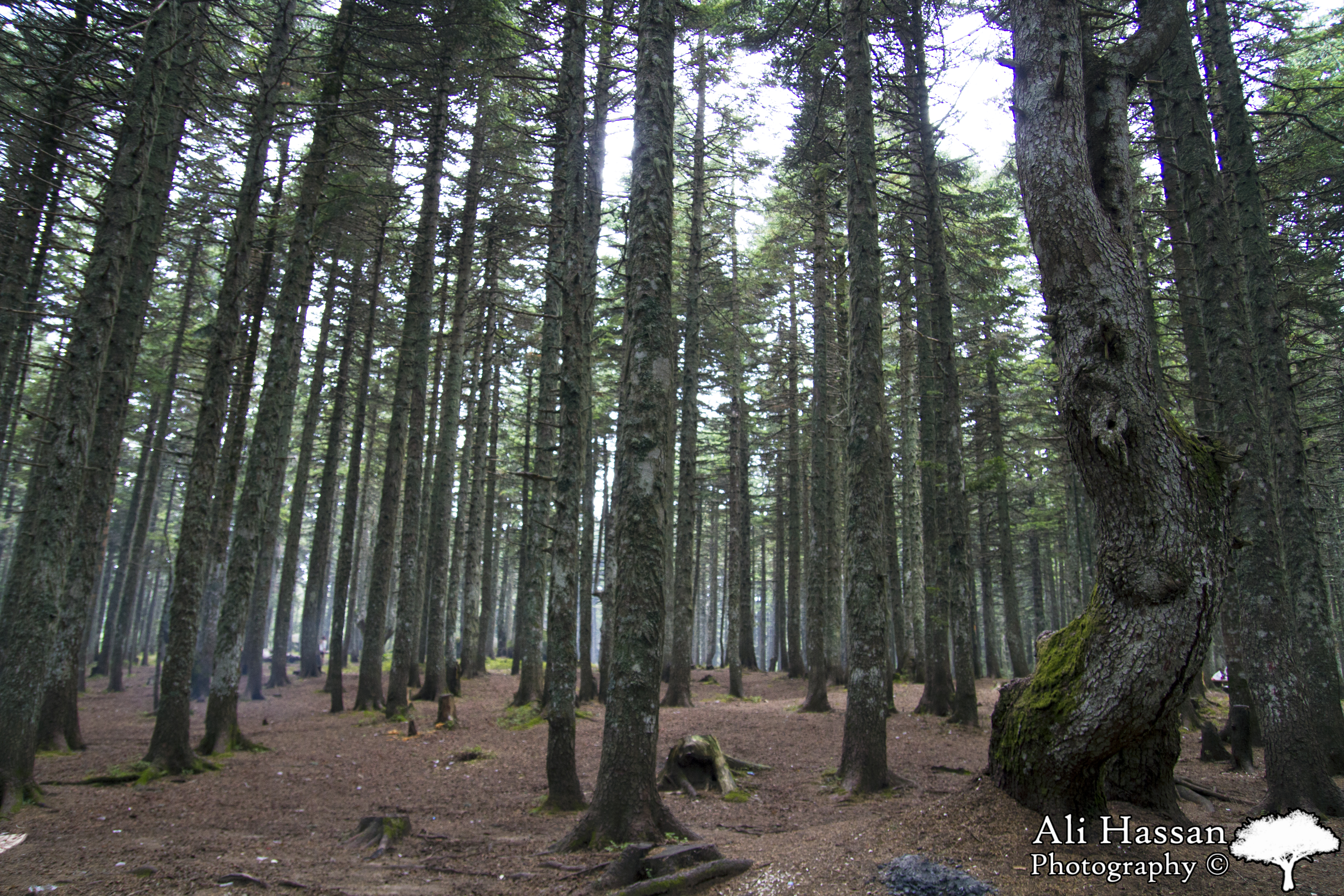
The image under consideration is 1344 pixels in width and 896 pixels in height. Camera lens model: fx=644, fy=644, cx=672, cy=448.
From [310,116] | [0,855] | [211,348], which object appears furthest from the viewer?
[310,116]

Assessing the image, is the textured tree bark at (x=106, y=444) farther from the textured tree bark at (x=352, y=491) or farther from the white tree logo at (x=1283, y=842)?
the white tree logo at (x=1283, y=842)

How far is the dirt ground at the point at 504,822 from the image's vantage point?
450cm

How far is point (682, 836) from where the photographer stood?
233 inches

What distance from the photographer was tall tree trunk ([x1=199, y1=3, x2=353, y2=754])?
36.1 ft

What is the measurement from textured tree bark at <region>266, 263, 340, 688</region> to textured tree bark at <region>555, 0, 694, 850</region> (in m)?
15.7

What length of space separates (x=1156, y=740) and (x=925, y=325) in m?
13.4

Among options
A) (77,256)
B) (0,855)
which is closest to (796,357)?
(0,855)

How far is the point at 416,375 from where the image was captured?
1516 centimetres

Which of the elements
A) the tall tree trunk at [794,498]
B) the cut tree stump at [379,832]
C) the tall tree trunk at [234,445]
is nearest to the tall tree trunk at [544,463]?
the cut tree stump at [379,832]

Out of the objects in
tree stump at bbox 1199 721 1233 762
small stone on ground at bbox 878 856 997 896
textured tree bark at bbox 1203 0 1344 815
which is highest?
textured tree bark at bbox 1203 0 1344 815

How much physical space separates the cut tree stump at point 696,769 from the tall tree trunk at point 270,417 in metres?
7.51

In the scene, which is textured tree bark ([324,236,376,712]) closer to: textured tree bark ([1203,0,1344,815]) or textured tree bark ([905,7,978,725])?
textured tree bark ([905,7,978,725])

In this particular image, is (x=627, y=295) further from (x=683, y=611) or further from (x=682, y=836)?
(x=683, y=611)

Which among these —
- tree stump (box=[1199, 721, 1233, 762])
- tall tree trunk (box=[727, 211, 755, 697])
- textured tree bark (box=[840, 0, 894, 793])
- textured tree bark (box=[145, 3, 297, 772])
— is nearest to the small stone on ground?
textured tree bark (box=[840, 0, 894, 793])
